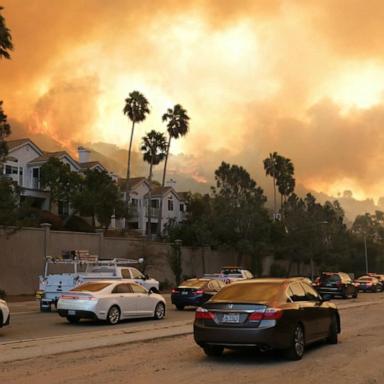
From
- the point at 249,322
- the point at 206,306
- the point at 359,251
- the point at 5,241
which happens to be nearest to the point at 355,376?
the point at 249,322

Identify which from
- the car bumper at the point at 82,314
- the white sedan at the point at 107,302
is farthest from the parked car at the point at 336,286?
the car bumper at the point at 82,314

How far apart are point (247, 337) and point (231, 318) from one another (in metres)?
0.45

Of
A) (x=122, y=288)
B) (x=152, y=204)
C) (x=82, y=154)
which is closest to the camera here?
(x=122, y=288)

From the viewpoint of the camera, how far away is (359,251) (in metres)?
96.9

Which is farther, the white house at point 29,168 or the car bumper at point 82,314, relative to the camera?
the white house at point 29,168

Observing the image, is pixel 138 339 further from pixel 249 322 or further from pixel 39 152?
pixel 39 152

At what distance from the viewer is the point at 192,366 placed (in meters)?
10.4

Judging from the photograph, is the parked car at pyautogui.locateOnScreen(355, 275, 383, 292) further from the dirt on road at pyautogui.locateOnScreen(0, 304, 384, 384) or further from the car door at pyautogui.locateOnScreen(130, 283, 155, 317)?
the dirt on road at pyautogui.locateOnScreen(0, 304, 384, 384)

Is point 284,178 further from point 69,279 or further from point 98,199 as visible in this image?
point 69,279

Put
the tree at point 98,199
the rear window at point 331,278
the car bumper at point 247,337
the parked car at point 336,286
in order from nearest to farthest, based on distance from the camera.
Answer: the car bumper at point 247,337 < the parked car at point 336,286 < the rear window at point 331,278 < the tree at point 98,199

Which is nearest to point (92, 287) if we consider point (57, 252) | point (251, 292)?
point (251, 292)

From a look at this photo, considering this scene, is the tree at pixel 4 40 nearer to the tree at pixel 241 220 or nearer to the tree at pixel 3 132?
the tree at pixel 3 132

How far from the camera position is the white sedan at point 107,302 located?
18.1m

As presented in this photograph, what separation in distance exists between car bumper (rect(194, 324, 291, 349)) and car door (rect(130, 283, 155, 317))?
890 cm
